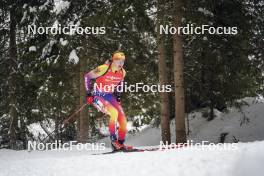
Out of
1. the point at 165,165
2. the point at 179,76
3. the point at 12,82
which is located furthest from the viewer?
the point at 12,82

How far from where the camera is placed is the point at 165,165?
7188mm

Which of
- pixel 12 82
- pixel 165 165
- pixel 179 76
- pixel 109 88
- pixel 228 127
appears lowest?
pixel 165 165

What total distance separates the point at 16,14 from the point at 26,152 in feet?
20.0

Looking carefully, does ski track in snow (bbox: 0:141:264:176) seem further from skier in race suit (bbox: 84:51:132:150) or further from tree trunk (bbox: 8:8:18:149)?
tree trunk (bbox: 8:8:18:149)

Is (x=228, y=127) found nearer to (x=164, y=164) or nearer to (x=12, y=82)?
(x=12, y=82)

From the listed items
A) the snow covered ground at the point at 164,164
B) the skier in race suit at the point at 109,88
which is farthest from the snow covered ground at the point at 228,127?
the snow covered ground at the point at 164,164

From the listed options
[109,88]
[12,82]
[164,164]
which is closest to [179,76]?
[109,88]

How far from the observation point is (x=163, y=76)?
1394 cm

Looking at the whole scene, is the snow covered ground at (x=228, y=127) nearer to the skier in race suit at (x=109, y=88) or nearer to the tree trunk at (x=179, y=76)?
the tree trunk at (x=179, y=76)

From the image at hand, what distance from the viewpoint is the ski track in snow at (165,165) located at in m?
6.56

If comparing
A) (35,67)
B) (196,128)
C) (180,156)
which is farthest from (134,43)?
(180,156)

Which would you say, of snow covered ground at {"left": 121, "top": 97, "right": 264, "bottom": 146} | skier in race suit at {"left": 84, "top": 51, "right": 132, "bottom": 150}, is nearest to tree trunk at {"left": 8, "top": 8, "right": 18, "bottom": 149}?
snow covered ground at {"left": 121, "top": 97, "right": 264, "bottom": 146}

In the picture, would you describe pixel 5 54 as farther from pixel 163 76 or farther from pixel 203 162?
pixel 203 162

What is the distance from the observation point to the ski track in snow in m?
6.56
